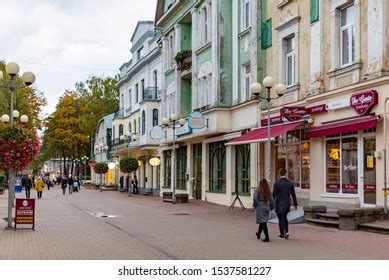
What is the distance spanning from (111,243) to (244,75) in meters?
16.0

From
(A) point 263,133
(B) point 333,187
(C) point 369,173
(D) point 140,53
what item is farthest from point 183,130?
(D) point 140,53

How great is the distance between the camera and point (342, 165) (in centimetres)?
2092

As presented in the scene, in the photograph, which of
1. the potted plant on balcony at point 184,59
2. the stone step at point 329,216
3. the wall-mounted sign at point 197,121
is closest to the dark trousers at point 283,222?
the stone step at point 329,216

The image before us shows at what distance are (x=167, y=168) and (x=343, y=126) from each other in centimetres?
2493

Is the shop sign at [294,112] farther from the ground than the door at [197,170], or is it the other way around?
the shop sign at [294,112]

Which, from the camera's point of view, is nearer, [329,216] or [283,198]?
[283,198]

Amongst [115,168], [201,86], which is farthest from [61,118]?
[201,86]

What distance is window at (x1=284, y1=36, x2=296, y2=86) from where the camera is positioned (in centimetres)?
2470

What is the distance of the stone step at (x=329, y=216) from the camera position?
18781mm

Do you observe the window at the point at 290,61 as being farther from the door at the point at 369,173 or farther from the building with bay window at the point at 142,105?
the building with bay window at the point at 142,105

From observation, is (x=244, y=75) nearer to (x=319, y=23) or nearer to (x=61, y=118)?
(x=319, y=23)

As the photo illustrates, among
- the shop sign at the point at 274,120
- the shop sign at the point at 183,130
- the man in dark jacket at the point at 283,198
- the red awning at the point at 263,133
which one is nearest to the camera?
the man in dark jacket at the point at 283,198

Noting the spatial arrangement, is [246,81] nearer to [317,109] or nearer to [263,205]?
[317,109]

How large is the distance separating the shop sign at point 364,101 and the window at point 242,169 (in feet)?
31.2
